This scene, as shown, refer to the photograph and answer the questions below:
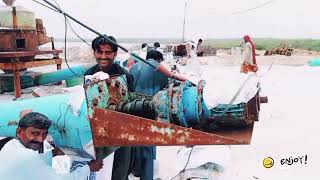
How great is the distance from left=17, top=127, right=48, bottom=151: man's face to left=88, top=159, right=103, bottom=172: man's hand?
1.70 feet

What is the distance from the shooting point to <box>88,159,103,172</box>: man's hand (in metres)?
2.64

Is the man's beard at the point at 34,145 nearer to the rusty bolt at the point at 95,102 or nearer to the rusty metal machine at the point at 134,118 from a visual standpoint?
the rusty metal machine at the point at 134,118

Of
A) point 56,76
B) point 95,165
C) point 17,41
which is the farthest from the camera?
point 17,41

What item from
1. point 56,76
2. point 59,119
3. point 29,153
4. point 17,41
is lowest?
point 56,76

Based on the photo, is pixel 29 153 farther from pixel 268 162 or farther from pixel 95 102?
pixel 268 162

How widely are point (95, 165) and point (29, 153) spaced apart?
0.65 meters

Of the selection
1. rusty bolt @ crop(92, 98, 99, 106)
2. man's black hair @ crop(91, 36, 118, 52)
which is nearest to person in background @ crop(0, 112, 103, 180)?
rusty bolt @ crop(92, 98, 99, 106)

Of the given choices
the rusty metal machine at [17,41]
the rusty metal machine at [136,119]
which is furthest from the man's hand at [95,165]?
the rusty metal machine at [17,41]

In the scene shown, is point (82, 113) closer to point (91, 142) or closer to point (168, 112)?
point (91, 142)

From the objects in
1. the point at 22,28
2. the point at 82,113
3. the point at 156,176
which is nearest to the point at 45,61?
the point at 22,28

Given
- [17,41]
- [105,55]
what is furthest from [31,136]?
[17,41]

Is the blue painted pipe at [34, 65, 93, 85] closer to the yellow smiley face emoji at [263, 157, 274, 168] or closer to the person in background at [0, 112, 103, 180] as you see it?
the yellow smiley face emoji at [263, 157, 274, 168]

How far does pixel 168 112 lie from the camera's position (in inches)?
91.9

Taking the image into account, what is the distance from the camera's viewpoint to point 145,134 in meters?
2.14
